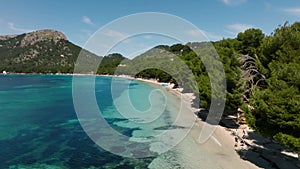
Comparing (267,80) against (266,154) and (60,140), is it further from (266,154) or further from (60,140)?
(60,140)

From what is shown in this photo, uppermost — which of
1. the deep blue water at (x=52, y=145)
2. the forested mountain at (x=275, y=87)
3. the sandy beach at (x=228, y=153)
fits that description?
the forested mountain at (x=275, y=87)

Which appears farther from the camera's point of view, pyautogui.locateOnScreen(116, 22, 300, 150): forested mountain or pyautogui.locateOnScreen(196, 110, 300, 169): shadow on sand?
pyautogui.locateOnScreen(196, 110, 300, 169): shadow on sand

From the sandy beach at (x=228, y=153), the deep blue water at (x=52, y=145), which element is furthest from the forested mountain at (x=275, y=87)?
the deep blue water at (x=52, y=145)

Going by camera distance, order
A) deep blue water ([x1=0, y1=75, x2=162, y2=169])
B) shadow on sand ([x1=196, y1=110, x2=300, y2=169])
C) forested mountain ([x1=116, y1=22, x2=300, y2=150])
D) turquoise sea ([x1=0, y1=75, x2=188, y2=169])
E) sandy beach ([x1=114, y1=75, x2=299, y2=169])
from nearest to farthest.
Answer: forested mountain ([x1=116, y1=22, x2=300, y2=150])
shadow on sand ([x1=196, y1=110, x2=300, y2=169])
sandy beach ([x1=114, y1=75, x2=299, y2=169])
deep blue water ([x1=0, y1=75, x2=162, y2=169])
turquoise sea ([x1=0, y1=75, x2=188, y2=169])

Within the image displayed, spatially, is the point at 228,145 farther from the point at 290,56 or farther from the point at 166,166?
the point at 290,56

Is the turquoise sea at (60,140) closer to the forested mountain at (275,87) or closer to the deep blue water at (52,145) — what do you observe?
the deep blue water at (52,145)

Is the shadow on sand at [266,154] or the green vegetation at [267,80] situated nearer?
the green vegetation at [267,80]

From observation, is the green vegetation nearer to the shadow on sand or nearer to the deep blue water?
the shadow on sand

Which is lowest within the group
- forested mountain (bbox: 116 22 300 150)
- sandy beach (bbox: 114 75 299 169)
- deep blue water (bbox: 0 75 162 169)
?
deep blue water (bbox: 0 75 162 169)

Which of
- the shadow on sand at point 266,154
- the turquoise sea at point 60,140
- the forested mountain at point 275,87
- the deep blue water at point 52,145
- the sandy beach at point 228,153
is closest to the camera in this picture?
the forested mountain at point 275,87

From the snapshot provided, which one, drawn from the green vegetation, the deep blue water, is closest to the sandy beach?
the green vegetation

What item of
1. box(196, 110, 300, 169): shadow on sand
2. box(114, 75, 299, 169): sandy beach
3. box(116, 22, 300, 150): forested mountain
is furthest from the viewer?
box(114, 75, 299, 169): sandy beach

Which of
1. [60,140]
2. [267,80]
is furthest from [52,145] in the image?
[267,80]

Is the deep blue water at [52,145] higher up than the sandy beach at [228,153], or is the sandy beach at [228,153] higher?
the sandy beach at [228,153]
